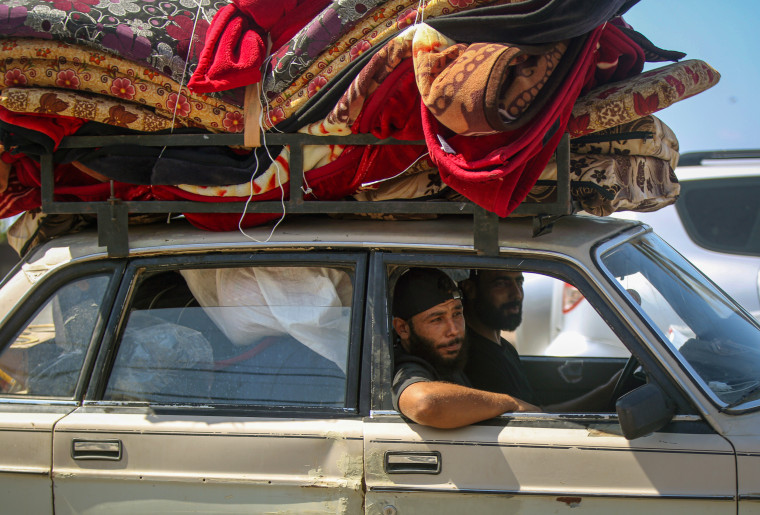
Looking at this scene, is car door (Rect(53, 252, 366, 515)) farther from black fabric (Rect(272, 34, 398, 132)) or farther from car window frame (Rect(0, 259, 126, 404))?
black fabric (Rect(272, 34, 398, 132))

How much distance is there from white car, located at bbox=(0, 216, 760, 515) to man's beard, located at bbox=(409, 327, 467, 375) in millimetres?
379

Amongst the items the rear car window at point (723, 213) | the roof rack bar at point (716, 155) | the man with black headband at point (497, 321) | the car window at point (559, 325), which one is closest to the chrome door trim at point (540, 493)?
the man with black headband at point (497, 321)

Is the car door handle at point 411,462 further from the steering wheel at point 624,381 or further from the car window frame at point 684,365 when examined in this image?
the steering wheel at point 624,381

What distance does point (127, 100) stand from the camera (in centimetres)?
279

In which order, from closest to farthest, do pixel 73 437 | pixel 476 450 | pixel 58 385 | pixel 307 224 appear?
pixel 476 450, pixel 73 437, pixel 58 385, pixel 307 224

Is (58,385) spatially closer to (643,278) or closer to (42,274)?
(42,274)

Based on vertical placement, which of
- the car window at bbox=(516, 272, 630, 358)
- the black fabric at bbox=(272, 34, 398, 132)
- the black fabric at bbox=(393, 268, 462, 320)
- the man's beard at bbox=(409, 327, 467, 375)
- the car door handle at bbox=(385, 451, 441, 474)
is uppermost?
the black fabric at bbox=(272, 34, 398, 132)

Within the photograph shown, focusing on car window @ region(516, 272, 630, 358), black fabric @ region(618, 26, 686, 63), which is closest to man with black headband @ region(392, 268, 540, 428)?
black fabric @ region(618, 26, 686, 63)

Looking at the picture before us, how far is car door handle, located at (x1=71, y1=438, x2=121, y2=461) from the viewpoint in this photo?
243 cm

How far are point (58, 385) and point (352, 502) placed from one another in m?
1.15

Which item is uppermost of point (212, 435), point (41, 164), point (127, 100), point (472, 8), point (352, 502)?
point (472, 8)

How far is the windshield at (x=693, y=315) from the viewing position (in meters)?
2.52

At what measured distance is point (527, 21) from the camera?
2.26 meters

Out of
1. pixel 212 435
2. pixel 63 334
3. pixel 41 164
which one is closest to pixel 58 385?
pixel 63 334
